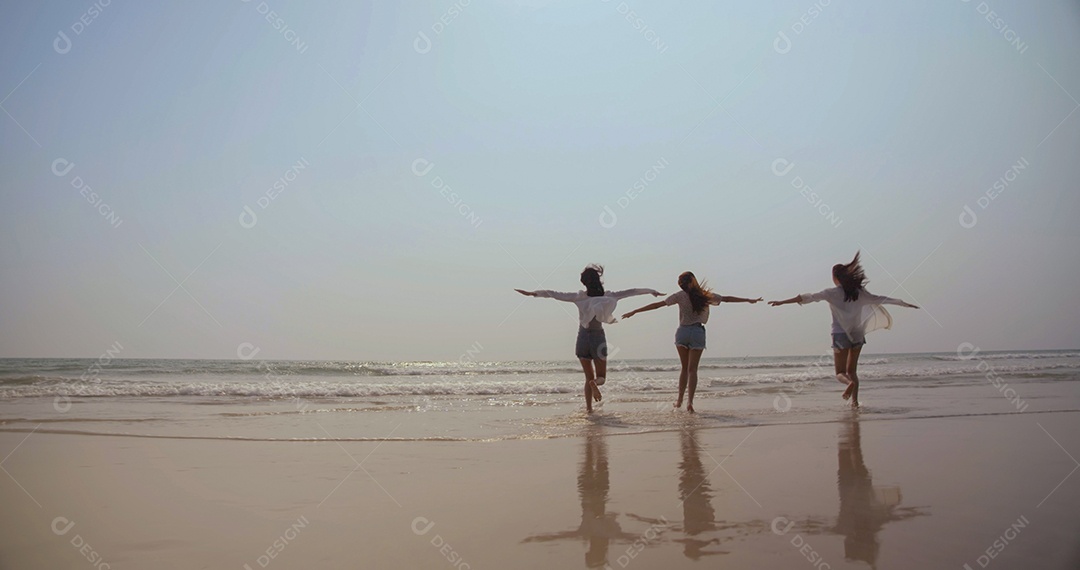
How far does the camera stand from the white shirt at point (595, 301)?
9586 millimetres

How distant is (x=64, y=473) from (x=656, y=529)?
471cm

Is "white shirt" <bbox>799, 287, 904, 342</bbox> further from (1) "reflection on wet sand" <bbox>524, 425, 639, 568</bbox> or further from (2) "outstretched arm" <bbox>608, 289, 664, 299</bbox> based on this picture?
(1) "reflection on wet sand" <bbox>524, 425, 639, 568</bbox>

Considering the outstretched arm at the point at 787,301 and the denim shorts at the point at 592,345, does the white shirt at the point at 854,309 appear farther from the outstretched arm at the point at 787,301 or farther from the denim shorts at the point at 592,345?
the denim shorts at the point at 592,345

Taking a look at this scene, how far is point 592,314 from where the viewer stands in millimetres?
9625

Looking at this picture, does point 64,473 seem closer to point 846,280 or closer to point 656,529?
point 656,529

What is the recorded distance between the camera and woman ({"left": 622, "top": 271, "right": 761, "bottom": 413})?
9758 millimetres

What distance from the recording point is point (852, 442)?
21.2ft

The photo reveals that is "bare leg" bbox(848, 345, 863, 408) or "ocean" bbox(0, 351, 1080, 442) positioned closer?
"ocean" bbox(0, 351, 1080, 442)

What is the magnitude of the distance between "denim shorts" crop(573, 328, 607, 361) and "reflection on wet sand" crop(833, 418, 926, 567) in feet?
14.5

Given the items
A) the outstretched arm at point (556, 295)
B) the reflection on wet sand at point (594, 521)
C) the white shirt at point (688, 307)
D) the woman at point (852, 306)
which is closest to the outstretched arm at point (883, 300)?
the woman at point (852, 306)

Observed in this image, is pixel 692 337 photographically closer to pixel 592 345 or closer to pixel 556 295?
pixel 592 345

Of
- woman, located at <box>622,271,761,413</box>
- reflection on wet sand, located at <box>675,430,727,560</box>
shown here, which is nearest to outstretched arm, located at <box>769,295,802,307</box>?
woman, located at <box>622,271,761,413</box>

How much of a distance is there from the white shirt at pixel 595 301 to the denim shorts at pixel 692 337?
2.31 feet

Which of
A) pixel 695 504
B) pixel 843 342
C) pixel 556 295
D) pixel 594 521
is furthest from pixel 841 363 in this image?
pixel 594 521
